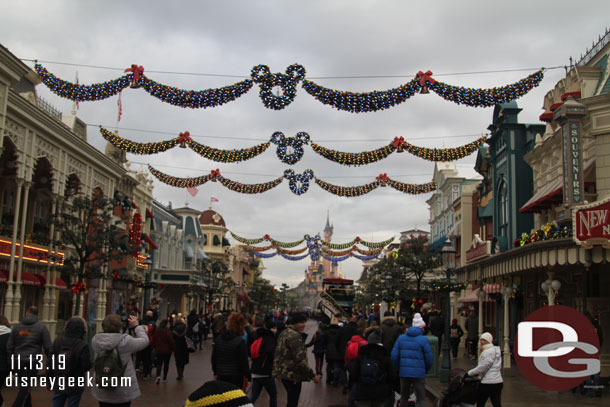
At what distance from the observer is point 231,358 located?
28.9ft

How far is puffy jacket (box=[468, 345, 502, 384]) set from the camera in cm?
962

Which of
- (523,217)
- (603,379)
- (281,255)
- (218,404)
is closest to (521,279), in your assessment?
(523,217)

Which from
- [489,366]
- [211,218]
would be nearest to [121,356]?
[489,366]

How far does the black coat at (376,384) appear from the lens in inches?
331

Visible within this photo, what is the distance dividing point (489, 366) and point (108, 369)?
5.66 meters

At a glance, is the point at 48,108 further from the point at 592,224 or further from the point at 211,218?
the point at 211,218

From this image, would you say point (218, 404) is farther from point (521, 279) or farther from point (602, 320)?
point (521, 279)

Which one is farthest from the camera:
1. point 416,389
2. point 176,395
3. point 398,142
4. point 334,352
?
point 398,142

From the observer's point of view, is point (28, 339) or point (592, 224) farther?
point (592, 224)

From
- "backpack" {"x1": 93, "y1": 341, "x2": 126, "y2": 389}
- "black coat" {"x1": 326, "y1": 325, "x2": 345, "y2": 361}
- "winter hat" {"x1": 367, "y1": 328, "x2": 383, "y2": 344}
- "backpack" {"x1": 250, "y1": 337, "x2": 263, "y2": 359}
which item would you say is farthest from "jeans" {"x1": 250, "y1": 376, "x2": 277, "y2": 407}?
"black coat" {"x1": 326, "y1": 325, "x2": 345, "y2": 361}

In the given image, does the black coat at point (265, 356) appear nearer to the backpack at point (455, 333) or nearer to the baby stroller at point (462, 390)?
the baby stroller at point (462, 390)

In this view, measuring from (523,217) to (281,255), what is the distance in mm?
34355

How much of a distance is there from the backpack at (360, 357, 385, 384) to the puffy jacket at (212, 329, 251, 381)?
1605 mm

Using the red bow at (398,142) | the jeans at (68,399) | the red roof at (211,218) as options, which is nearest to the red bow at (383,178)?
the red bow at (398,142)
